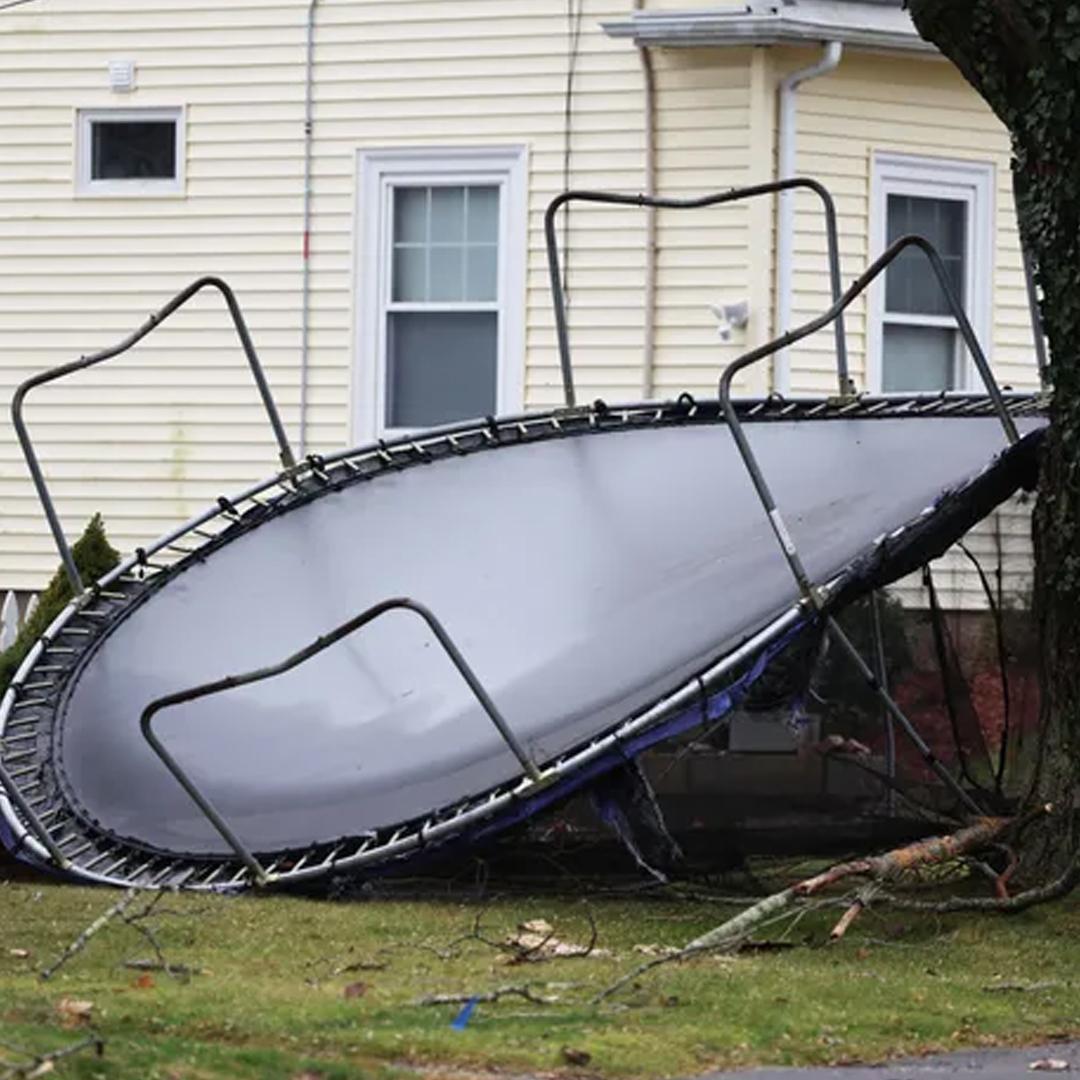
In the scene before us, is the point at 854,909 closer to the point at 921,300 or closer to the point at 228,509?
the point at 228,509

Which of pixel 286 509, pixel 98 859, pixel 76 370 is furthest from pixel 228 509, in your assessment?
pixel 98 859

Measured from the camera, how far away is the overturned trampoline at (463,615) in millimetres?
9148

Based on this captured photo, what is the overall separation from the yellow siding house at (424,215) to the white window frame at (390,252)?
0.05 feet

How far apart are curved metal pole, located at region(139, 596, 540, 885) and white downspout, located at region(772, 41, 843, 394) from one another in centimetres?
569

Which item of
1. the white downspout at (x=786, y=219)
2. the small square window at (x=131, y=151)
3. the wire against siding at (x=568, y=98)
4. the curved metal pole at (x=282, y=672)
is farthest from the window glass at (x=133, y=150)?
the curved metal pole at (x=282, y=672)

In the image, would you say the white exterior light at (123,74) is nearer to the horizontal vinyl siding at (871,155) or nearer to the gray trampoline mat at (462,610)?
the horizontal vinyl siding at (871,155)

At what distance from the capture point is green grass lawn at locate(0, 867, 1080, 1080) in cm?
606

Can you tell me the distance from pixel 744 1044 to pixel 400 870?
2.89 metres

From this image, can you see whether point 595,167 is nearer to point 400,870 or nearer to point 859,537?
point 859,537

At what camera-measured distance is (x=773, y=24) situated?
1420 centimetres

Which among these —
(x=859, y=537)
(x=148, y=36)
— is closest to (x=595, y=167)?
(x=148, y=36)

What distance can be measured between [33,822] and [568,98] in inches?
276

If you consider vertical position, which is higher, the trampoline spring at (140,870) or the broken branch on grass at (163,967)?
the broken branch on grass at (163,967)

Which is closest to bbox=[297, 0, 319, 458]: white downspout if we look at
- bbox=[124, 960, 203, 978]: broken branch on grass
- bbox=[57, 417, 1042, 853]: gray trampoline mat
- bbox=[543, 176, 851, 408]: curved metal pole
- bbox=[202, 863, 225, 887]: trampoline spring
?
bbox=[543, 176, 851, 408]: curved metal pole
